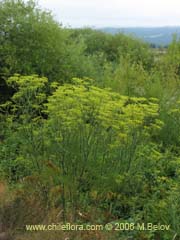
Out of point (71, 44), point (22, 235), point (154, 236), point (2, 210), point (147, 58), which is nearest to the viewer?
point (22, 235)

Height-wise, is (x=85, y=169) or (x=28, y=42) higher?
(x=28, y=42)

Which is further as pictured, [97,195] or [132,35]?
[132,35]

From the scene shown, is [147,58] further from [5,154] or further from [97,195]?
[97,195]

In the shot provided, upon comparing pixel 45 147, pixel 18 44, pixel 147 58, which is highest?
pixel 18 44

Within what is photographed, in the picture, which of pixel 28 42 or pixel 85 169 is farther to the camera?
pixel 28 42

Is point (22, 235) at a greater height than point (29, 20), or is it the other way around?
point (29, 20)

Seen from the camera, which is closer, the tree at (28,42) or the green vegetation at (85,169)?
the green vegetation at (85,169)

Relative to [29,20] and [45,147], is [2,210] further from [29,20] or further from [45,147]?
[29,20]

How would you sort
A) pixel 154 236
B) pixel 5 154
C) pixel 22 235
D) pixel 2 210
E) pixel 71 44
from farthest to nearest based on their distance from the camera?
pixel 71 44 → pixel 5 154 → pixel 154 236 → pixel 2 210 → pixel 22 235

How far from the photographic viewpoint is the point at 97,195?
5312mm

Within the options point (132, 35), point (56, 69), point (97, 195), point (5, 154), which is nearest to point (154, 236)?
point (97, 195)

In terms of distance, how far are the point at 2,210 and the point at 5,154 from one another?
2.39 meters

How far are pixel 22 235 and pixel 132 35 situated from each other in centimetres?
1683

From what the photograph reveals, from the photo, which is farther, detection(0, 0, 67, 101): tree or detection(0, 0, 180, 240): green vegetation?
detection(0, 0, 67, 101): tree
